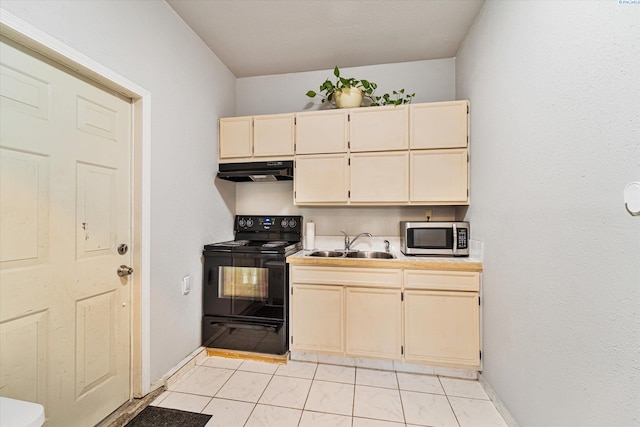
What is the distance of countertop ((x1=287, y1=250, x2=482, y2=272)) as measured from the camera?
6.79 ft

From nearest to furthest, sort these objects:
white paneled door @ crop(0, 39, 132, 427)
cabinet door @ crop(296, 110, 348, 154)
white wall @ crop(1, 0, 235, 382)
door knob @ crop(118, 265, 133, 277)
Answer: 1. white paneled door @ crop(0, 39, 132, 427)
2. white wall @ crop(1, 0, 235, 382)
3. door knob @ crop(118, 265, 133, 277)
4. cabinet door @ crop(296, 110, 348, 154)

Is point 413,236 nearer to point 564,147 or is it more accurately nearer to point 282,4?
point 564,147

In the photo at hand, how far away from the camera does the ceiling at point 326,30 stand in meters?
1.99

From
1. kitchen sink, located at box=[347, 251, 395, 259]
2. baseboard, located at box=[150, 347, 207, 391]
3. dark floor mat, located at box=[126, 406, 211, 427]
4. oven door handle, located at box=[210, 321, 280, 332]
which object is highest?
kitchen sink, located at box=[347, 251, 395, 259]

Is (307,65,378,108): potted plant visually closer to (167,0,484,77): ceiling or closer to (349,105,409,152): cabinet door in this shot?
(349,105,409,152): cabinet door

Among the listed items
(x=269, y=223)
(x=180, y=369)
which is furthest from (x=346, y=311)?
(x=180, y=369)

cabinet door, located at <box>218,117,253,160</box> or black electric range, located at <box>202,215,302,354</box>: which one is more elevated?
cabinet door, located at <box>218,117,253,160</box>

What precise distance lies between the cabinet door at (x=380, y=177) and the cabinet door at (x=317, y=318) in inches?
33.8

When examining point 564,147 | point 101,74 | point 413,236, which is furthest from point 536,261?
point 101,74

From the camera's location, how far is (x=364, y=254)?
2.72 metres

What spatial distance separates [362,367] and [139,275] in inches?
72.2

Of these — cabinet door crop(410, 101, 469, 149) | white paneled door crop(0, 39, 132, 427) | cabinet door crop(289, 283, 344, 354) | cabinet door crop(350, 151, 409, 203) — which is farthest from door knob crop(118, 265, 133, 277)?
cabinet door crop(410, 101, 469, 149)

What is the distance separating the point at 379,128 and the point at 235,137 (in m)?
1.39

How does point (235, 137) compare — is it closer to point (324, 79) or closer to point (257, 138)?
point (257, 138)
